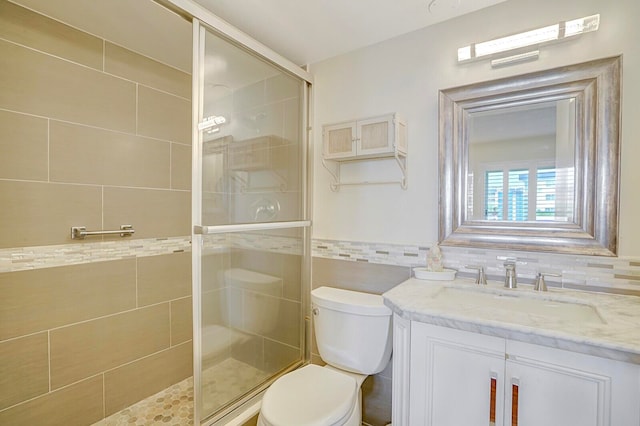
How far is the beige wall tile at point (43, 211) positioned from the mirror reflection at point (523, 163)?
6.53 ft

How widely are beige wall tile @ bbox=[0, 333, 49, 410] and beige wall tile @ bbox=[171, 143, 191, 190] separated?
42.3 inches

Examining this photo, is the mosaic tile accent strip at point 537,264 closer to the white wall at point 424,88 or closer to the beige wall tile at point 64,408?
the white wall at point 424,88

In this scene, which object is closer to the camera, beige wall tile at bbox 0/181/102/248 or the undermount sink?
the undermount sink

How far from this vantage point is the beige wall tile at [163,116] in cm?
190

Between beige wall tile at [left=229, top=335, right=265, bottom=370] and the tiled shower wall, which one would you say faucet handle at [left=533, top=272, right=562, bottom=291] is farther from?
the tiled shower wall

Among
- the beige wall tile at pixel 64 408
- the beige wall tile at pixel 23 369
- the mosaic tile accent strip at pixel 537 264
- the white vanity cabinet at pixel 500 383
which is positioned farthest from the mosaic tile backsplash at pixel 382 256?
the beige wall tile at pixel 64 408

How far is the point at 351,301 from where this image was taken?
1.58 m

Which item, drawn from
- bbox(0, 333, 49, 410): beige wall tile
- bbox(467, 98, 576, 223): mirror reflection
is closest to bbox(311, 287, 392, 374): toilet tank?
bbox(467, 98, 576, 223): mirror reflection

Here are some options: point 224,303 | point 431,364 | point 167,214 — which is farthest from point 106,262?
point 431,364

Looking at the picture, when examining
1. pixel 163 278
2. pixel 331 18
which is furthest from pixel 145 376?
pixel 331 18

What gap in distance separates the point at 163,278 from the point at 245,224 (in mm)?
795

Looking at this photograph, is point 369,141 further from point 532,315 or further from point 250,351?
point 250,351

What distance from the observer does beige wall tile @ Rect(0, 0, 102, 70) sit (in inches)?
54.8

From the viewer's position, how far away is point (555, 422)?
3.01ft
